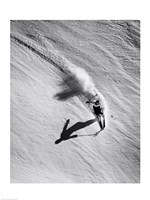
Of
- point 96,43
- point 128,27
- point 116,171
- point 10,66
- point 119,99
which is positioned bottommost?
point 116,171

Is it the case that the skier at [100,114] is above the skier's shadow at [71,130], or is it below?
above

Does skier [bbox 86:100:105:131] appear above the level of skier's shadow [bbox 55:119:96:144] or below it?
above

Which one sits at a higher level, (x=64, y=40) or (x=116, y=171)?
(x=64, y=40)

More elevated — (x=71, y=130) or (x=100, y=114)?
(x=100, y=114)

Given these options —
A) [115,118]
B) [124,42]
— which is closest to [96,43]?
[124,42]
